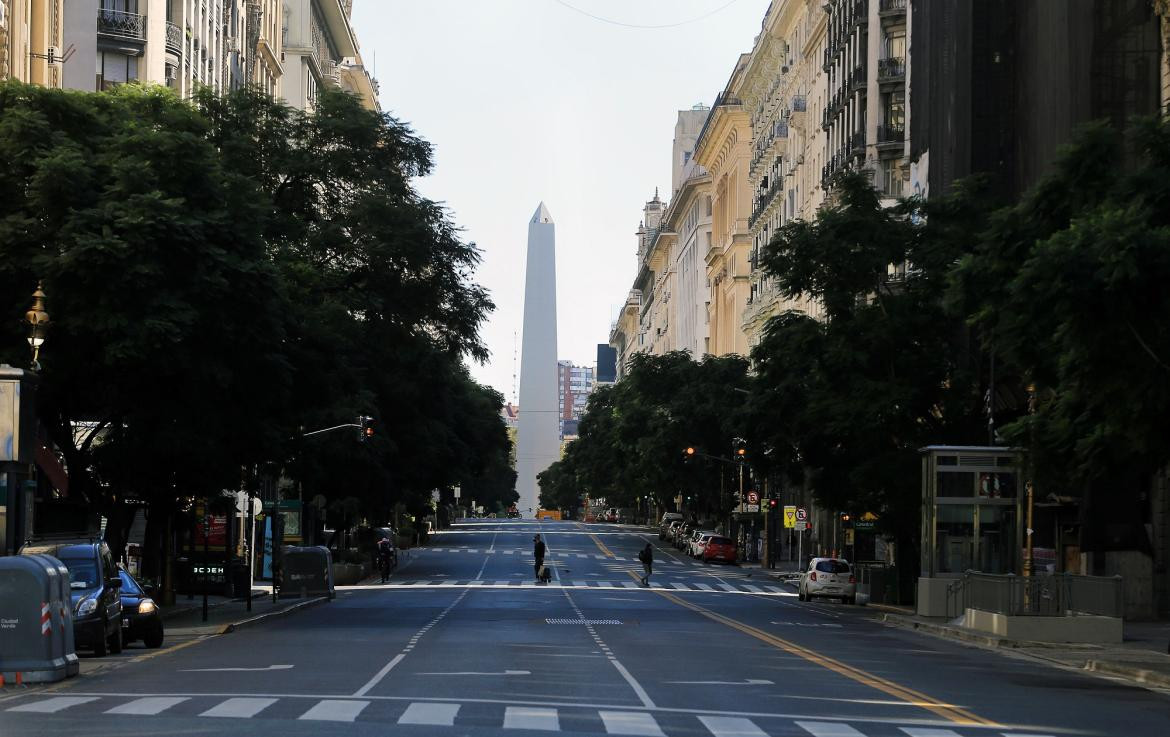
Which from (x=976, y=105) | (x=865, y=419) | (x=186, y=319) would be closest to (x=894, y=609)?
(x=865, y=419)

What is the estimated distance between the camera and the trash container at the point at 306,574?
55.1 m

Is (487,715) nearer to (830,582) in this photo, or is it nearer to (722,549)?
(830,582)

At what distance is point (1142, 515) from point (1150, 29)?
11855 millimetres

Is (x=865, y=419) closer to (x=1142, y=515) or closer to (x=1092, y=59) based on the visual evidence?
(x=1142, y=515)

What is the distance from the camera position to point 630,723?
17.5 m

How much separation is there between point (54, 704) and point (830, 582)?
41.9m

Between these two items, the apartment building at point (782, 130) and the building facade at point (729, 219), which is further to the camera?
the building facade at point (729, 219)

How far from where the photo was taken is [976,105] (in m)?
55.4

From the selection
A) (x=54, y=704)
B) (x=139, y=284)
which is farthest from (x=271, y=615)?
(x=54, y=704)

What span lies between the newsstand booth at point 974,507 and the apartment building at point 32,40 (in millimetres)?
24798

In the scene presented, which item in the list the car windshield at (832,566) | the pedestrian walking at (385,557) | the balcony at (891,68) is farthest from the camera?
the balcony at (891,68)

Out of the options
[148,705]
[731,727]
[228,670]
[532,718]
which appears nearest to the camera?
[731,727]

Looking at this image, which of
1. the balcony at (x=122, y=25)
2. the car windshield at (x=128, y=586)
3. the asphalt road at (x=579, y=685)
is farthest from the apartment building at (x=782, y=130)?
the car windshield at (x=128, y=586)

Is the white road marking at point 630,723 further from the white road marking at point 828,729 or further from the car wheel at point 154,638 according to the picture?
the car wheel at point 154,638
